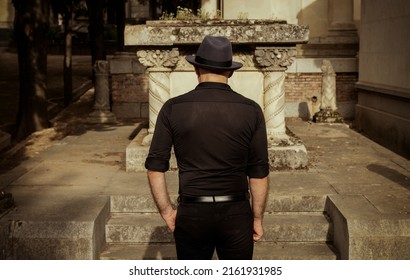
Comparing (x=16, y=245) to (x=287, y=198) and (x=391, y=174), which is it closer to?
(x=287, y=198)

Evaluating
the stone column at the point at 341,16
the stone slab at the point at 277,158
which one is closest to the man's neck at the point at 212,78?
the stone slab at the point at 277,158

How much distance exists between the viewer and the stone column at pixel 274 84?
988 cm

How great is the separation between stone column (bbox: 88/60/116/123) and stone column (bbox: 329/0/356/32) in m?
6.23

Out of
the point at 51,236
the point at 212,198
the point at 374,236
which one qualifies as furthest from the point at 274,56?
the point at 212,198

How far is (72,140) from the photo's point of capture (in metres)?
13.2

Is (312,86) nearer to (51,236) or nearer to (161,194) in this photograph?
(51,236)

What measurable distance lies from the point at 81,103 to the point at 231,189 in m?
18.6

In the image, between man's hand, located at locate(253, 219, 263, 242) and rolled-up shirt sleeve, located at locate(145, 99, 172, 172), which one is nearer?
rolled-up shirt sleeve, located at locate(145, 99, 172, 172)

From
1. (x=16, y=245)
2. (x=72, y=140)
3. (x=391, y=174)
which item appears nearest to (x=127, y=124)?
(x=72, y=140)

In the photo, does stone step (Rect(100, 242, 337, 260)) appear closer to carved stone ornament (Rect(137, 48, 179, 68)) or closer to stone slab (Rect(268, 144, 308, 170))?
stone slab (Rect(268, 144, 308, 170))

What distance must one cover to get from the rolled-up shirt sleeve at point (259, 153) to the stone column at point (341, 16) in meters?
14.7

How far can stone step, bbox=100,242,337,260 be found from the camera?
6973 mm

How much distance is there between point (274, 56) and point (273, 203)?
2.72 meters

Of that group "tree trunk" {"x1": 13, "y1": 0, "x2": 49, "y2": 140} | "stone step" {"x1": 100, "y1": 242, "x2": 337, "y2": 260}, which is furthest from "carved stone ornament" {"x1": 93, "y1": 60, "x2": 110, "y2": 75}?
"stone step" {"x1": 100, "y1": 242, "x2": 337, "y2": 260}
